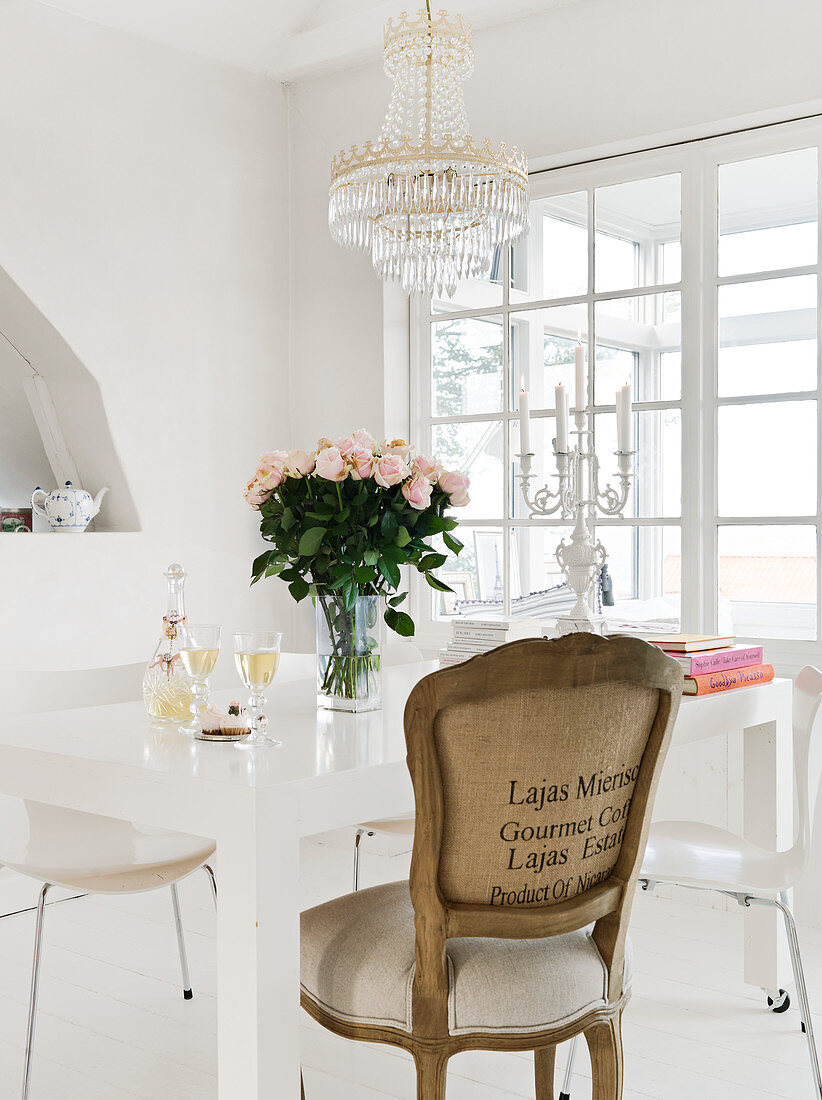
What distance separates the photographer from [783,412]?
3.12m

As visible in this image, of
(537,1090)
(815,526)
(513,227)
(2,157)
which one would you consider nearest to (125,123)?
(2,157)

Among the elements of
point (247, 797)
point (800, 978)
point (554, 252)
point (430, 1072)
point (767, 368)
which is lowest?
point (800, 978)

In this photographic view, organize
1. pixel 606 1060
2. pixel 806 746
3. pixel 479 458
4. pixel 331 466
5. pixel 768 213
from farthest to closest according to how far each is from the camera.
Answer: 1. pixel 479 458
2. pixel 768 213
3. pixel 806 746
4. pixel 331 466
5. pixel 606 1060

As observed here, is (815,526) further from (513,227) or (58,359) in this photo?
(58,359)

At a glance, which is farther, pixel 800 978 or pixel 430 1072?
pixel 800 978

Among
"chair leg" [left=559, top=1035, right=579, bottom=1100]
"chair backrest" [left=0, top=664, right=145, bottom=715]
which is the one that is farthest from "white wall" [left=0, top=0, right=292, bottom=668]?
"chair leg" [left=559, top=1035, right=579, bottom=1100]

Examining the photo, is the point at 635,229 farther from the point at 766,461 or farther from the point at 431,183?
the point at 431,183

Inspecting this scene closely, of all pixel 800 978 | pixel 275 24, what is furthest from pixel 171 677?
pixel 275 24

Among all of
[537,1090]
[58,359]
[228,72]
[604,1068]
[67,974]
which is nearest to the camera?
[604,1068]

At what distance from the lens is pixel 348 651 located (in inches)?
76.7

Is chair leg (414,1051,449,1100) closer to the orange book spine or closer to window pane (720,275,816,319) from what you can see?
the orange book spine

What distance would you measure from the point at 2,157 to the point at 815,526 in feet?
8.16

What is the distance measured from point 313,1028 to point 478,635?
2.98ft

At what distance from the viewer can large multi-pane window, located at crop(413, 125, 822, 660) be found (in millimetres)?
3094
